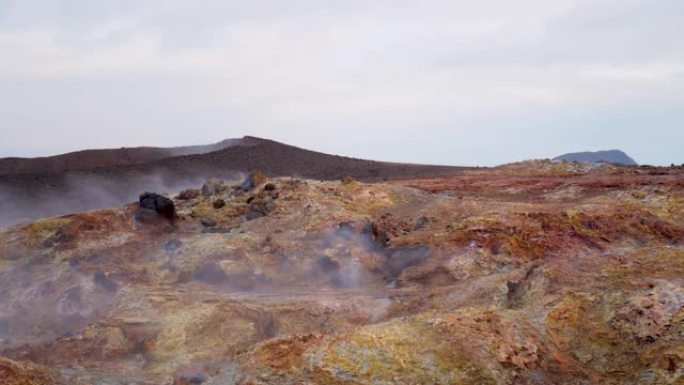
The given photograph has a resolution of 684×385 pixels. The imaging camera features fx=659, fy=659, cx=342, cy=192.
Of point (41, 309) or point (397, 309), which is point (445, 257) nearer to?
point (397, 309)

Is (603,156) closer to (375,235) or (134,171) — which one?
(134,171)

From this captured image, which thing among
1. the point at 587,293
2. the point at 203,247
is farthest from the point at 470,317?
the point at 203,247

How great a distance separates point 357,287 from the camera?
19172mm

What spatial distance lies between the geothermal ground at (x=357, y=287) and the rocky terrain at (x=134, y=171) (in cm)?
1405

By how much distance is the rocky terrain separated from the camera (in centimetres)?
3978

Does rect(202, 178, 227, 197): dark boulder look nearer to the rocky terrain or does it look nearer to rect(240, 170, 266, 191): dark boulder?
rect(240, 170, 266, 191): dark boulder

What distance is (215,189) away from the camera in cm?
3158

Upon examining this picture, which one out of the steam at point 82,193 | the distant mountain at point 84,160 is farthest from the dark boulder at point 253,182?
the distant mountain at point 84,160

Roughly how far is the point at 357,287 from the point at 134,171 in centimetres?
3259

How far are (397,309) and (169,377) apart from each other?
570 cm

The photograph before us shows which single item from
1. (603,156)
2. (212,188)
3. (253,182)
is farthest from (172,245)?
(603,156)

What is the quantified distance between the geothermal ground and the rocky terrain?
14051mm

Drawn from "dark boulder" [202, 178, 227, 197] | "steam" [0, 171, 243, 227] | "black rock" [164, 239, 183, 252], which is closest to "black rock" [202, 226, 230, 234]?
"black rock" [164, 239, 183, 252]

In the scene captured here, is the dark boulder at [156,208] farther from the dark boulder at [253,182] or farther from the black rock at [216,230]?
the dark boulder at [253,182]
